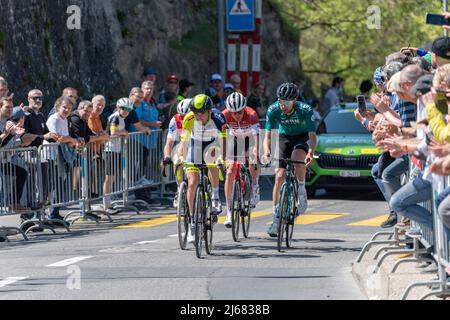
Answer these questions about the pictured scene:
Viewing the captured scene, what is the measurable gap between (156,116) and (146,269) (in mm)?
9531

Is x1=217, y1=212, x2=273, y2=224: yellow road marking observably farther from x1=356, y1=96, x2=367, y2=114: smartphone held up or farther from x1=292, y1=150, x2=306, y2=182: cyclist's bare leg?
x1=356, y1=96, x2=367, y2=114: smartphone held up

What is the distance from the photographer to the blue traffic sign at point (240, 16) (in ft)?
100

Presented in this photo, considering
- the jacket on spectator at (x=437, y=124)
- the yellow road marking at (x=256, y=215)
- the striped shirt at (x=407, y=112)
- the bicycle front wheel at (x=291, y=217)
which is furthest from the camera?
the yellow road marking at (x=256, y=215)

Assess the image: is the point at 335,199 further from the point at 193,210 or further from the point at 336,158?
the point at 193,210

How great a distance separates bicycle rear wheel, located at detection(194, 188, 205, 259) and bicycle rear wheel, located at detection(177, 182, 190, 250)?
0.75ft

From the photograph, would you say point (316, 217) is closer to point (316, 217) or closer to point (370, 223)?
point (316, 217)

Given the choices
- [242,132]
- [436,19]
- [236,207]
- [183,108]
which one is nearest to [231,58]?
[242,132]

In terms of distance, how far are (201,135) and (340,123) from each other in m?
9.00

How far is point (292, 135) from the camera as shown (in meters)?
17.2

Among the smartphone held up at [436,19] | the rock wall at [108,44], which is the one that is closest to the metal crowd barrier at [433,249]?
the smartphone held up at [436,19]

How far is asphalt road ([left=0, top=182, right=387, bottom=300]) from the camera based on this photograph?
12.6 metres

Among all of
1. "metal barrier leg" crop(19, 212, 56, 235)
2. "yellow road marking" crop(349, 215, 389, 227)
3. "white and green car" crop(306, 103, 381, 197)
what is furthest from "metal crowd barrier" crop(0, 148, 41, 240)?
"white and green car" crop(306, 103, 381, 197)

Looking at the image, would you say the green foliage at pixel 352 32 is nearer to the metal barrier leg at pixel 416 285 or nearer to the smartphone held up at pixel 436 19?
the smartphone held up at pixel 436 19

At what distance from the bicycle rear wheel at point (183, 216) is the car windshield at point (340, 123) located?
9072 millimetres
